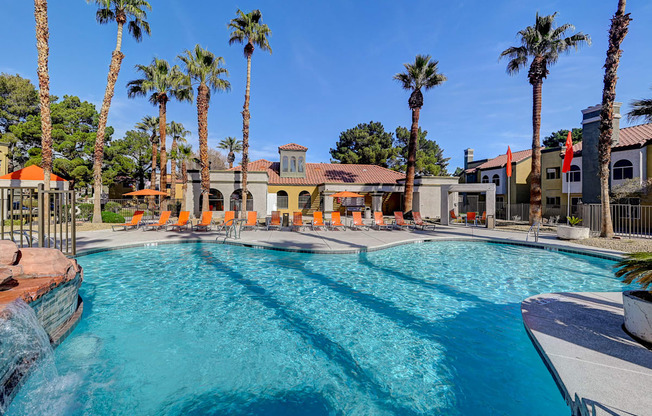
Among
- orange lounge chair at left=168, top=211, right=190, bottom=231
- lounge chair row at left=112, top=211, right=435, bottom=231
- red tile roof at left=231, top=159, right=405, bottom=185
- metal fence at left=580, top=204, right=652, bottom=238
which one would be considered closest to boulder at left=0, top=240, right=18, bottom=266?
lounge chair row at left=112, top=211, right=435, bottom=231

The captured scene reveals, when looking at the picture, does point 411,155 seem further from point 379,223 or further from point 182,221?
point 182,221

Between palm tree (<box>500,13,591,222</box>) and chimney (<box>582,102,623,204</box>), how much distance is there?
6.74 metres

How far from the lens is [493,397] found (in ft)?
10.9

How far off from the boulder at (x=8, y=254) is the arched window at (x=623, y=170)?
30.2 metres

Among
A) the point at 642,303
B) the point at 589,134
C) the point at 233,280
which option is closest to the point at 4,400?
the point at 233,280

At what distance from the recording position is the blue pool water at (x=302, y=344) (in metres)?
3.21

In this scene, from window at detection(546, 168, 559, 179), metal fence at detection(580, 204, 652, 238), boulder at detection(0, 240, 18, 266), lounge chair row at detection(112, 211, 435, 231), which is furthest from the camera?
window at detection(546, 168, 559, 179)

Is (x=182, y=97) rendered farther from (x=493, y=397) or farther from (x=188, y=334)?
(x=493, y=397)

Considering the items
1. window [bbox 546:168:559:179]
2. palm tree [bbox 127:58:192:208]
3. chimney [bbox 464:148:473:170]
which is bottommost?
window [bbox 546:168:559:179]

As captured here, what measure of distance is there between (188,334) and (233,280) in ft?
9.33

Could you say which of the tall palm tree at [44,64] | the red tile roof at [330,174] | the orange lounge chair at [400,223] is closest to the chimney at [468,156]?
the red tile roof at [330,174]

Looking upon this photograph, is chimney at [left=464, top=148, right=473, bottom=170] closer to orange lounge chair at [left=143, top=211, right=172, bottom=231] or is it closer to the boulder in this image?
orange lounge chair at [left=143, top=211, right=172, bottom=231]

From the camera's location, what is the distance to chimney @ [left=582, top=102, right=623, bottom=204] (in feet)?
67.8

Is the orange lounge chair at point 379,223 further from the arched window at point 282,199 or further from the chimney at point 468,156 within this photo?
the chimney at point 468,156
